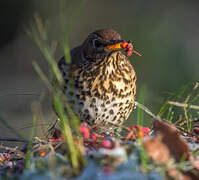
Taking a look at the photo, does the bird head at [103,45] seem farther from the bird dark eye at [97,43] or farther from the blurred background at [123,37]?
the blurred background at [123,37]

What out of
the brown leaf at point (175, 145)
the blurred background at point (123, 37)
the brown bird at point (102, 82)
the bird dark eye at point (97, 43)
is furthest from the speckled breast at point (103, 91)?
the blurred background at point (123, 37)

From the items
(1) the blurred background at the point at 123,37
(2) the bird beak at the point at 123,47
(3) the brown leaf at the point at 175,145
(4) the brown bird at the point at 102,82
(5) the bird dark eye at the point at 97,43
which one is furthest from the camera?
(1) the blurred background at the point at 123,37

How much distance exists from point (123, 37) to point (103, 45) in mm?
5278

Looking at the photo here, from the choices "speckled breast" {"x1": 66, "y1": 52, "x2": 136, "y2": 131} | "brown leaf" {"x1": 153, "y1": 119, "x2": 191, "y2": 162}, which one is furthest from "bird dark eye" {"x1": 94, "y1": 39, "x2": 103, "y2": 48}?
"brown leaf" {"x1": 153, "y1": 119, "x2": 191, "y2": 162}

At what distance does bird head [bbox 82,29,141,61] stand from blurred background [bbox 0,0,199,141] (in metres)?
3.81

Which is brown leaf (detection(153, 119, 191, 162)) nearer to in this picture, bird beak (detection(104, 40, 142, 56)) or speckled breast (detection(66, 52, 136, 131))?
bird beak (detection(104, 40, 142, 56))

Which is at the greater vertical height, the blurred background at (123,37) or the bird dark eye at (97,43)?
the bird dark eye at (97,43)

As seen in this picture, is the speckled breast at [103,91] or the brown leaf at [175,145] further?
the speckled breast at [103,91]

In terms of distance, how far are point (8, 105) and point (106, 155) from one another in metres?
6.20

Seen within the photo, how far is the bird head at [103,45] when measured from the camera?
2.75 metres

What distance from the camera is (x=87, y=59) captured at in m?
3.02

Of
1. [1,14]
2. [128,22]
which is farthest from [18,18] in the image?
[128,22]

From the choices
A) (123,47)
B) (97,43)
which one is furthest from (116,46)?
(97,43)

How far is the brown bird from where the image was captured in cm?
281
